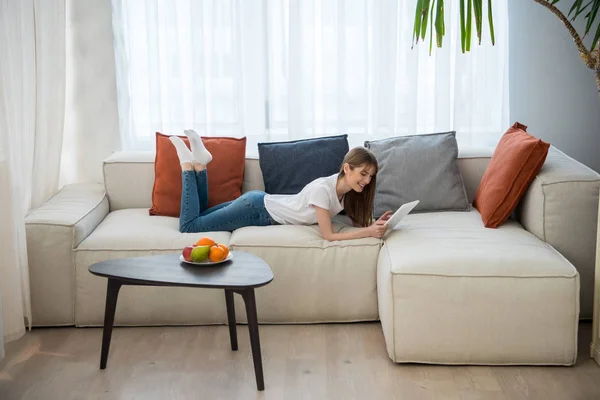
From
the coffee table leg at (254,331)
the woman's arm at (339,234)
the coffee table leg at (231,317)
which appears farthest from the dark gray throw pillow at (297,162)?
the coffee table leg at (254,331)

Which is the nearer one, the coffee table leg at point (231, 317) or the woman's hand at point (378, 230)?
the coffee table leg at point (231, 317)

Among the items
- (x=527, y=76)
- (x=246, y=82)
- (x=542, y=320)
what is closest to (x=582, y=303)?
(x=542, y=320)

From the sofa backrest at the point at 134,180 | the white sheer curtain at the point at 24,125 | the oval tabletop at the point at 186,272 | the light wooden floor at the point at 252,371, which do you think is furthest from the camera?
the sofa backrest at the point at 134,180

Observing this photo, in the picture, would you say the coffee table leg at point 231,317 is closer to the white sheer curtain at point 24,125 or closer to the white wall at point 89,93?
the white sheer curtain at point 24,125

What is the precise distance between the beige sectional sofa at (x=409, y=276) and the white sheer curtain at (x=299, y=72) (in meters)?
0.85

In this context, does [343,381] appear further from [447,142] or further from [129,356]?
[447,142]

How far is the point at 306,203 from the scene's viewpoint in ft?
12.9

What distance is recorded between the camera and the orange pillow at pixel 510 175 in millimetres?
3672

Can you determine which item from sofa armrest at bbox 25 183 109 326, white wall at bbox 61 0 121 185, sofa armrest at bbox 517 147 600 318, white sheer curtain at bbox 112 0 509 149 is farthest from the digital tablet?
white wall at bbox 61 0 121 185

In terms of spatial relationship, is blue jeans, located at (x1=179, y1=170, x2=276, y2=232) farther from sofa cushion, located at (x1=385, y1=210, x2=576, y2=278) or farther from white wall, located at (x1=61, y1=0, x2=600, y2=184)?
white wall, located at (x1=61, y1=0, x2=600, y2=184)

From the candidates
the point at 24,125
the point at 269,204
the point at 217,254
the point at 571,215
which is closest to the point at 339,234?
the point at 269,204

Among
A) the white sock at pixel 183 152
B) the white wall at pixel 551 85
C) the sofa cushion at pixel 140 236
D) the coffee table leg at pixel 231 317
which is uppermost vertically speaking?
the white wall at pixel 551 85

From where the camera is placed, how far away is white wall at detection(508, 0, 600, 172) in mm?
4695

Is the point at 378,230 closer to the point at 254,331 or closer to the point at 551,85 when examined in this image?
the point at 254,331
